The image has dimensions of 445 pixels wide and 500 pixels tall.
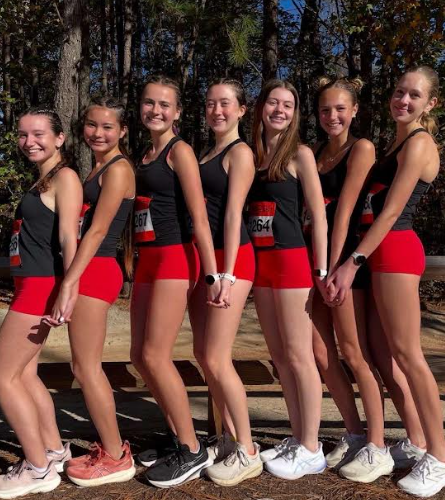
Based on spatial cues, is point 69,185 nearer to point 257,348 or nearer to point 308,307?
point 308,307

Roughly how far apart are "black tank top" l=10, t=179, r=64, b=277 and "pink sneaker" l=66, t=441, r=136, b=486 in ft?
3.28

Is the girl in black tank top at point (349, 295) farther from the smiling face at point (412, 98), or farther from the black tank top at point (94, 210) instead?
the black tank top at point (94, 210)

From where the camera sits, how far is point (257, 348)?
31.5 ft

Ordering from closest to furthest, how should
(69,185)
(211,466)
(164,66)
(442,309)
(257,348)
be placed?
(69,185) < (211,466) < (257,348) < (442,309) < (164,66)

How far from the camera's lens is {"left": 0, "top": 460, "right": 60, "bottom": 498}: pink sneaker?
324cm

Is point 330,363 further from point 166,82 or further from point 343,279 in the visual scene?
point 166,82

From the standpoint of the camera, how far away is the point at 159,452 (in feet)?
12.1

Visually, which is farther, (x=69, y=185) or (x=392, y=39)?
Answer: (x=392, y=39)

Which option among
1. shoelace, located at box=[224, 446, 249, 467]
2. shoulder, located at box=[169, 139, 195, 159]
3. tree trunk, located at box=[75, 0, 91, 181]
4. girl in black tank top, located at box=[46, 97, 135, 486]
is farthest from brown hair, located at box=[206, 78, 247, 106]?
tree trunk, located at box=[75, 0, 91, 181]

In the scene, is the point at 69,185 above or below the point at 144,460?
above

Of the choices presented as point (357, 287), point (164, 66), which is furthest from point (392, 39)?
point (164, 66)

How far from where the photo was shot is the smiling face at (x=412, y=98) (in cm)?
333

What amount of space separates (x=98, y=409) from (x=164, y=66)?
72.1 feet

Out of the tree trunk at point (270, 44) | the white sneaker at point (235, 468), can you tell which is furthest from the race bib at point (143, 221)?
the tree trunk at point (270, 44)
